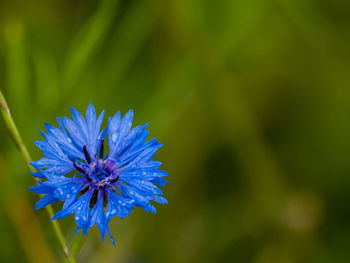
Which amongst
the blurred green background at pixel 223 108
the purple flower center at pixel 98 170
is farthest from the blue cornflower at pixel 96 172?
the blurred green background at pixel 223 108

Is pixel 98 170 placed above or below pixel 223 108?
below

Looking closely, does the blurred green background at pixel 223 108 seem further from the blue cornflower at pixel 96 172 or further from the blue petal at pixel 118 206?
the blue petal at pixel 118 206

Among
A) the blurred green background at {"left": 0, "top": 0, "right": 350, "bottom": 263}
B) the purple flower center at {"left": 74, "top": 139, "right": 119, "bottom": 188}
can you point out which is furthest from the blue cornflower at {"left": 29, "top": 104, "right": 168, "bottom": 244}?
the blurred green background at {"left": 0, "top": 0, "right": 350, "bottom": 263}

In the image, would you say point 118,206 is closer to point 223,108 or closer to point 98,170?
point 98,170

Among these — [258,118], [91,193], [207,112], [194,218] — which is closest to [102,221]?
[91,193]

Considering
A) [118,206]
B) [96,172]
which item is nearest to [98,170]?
→ [96,172]

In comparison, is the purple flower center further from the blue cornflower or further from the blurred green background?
the blurred green background
